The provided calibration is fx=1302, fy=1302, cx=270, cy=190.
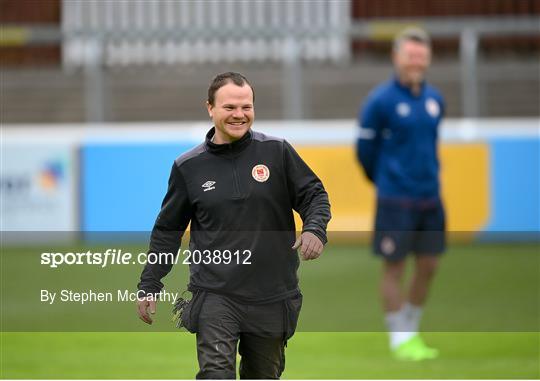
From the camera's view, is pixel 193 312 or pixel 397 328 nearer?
pixel 193 312

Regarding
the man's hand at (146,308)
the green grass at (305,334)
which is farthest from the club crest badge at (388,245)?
the man's hand at (146,308)

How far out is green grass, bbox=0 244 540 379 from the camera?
6.42 metres

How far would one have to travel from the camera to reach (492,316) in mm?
9641

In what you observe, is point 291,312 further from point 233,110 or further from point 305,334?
point 305,334

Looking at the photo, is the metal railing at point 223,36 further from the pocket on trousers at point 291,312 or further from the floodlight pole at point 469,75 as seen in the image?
the pocket on trousers at point 291,312

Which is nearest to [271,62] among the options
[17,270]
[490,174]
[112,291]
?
[490,174]

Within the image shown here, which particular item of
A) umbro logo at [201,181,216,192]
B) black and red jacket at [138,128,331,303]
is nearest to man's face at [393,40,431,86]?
black and red jacket at [138,128,331,303]

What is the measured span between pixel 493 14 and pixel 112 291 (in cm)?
1593

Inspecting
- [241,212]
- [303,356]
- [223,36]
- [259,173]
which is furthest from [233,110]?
[223,36]

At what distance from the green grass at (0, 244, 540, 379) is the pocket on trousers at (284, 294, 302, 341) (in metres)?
0.46

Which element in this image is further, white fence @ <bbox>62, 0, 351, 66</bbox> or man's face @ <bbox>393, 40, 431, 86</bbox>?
white fence @ <bbox>62, 0, 351, 66</bbox>

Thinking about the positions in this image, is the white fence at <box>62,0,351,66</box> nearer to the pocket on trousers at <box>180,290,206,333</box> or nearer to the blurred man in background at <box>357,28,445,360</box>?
the blurred man in background at <box>357,28,445,360</box>
